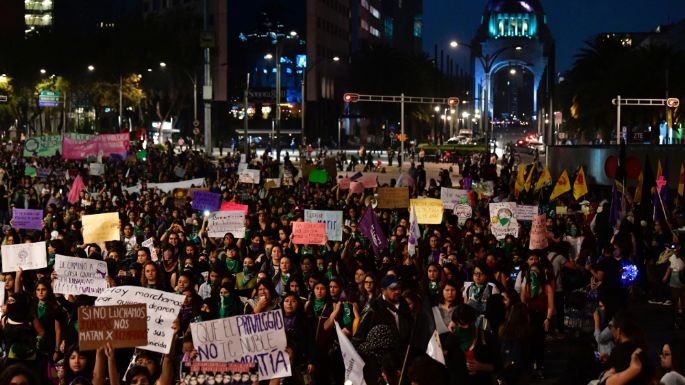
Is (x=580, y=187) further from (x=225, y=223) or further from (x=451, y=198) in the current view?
(x=225, y=223)

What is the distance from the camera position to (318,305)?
33.4 feet

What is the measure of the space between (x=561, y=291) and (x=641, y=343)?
6.39m

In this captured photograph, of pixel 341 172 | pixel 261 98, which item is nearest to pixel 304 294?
pixel 341 172

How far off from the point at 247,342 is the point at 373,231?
24.3 feet

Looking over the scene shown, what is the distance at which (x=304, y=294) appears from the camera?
35.9 feet

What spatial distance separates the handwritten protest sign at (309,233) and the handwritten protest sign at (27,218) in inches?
201

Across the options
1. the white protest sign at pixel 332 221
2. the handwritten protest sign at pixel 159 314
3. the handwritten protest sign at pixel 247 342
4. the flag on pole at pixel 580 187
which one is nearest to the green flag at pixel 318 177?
the flag on pole at pixel 580 187

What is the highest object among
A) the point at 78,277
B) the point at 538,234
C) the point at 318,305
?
the point at 538,234

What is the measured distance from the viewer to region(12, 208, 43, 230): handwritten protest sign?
18.3m

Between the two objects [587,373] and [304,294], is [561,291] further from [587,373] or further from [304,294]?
[587,373]

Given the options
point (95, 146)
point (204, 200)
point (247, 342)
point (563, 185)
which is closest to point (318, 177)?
point (563, 185)

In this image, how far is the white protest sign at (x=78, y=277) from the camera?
1136cm

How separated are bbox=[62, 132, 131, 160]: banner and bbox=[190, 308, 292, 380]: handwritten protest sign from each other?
26851 mm

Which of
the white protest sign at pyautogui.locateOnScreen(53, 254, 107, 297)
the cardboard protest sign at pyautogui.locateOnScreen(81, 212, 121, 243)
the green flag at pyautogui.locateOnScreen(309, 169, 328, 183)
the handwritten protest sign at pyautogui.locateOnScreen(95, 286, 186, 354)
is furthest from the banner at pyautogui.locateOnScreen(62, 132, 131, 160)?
the handwritten protest sign at pyautogui.locateOnScreen(95, 286, 186, 354)
